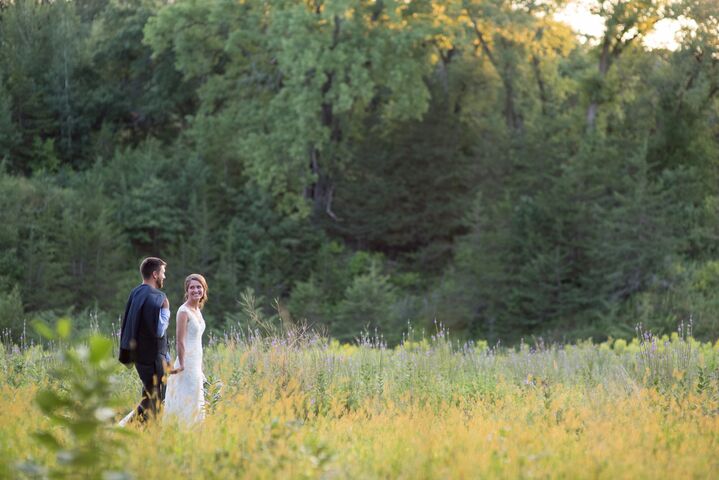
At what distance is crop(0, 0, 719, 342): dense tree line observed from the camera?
91.8 ft

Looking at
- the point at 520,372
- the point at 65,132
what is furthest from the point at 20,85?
the point at 520,372

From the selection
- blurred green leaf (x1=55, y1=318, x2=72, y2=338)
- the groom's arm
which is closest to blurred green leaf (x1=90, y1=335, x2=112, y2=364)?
blurred green leaf (x1=55, y1=318, x2=72, y2=338)

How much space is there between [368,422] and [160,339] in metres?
1.57

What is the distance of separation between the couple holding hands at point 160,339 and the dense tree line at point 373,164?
16.8 metres

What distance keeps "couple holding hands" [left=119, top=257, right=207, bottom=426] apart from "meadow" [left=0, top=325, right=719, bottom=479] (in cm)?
23

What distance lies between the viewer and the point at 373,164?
36406 mm

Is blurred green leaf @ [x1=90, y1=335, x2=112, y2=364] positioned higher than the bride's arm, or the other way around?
blurred green leaf @ [x1=90, y1=335, x2=112, y2=364]

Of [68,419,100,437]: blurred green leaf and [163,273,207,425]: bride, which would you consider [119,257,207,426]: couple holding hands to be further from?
[68,419,100,437]: blurred green leaf

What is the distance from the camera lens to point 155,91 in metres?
39.4

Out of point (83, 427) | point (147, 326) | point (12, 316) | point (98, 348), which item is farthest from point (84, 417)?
point (12, 316)

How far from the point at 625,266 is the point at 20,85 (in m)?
21.6

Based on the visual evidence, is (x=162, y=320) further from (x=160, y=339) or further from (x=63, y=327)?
(x=63, y=327)

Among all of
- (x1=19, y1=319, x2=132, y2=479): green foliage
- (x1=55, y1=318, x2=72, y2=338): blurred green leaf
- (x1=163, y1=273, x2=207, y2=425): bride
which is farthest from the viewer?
(x1=163, y1=273, x2=207, y2=425): bride

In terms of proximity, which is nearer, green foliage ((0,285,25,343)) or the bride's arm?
the bride's arm
